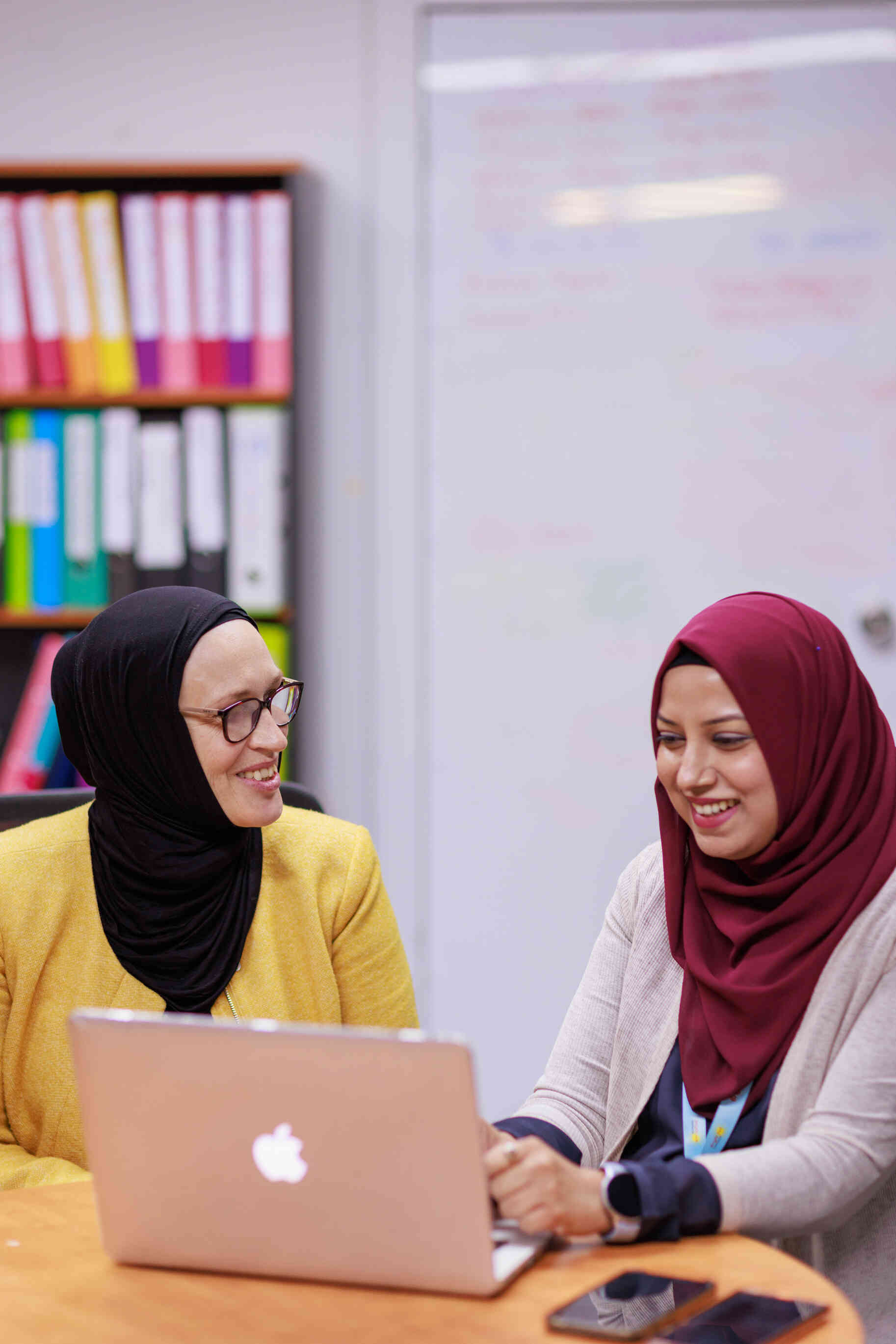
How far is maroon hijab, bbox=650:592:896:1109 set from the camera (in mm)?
1474

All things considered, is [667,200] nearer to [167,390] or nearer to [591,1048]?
[167,390]

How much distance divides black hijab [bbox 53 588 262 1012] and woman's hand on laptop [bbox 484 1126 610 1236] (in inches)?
23.7

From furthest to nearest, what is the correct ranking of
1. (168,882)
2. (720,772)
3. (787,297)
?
(787,297), (168,882), (720,772)

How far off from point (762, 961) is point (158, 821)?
73 cm

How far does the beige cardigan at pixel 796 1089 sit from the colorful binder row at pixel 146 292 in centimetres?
158

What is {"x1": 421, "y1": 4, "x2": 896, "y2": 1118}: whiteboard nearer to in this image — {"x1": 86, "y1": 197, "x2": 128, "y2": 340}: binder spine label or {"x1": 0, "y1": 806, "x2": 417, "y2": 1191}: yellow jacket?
{"x1": 86, "y1": 197, "x2": 128, "y2": 340}: binder spine label

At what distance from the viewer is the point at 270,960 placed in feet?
5.77

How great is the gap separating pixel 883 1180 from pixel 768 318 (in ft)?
6.59

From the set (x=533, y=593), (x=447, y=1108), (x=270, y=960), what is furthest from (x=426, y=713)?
(x=447, y=1108)

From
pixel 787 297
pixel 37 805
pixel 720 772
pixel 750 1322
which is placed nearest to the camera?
pixel 750 1322

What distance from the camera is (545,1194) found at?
1.19m

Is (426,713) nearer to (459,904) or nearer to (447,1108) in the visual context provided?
(459,904)

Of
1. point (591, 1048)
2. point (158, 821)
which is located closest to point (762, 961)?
point (591, 1048)

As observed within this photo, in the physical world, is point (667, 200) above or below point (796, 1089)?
above
